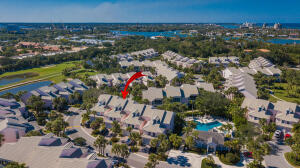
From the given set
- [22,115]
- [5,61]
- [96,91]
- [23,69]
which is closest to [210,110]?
[96,91]

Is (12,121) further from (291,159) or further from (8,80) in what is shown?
(8,80)

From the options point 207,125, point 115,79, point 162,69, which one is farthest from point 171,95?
point 162,69

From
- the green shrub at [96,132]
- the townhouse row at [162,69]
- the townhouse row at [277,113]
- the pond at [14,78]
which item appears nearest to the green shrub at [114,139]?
the green shrub at [96,132]

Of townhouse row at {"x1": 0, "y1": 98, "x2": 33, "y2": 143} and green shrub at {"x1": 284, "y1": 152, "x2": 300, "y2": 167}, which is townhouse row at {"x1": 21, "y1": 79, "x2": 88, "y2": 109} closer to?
townhouse row at {"x1": 0, "y1": 98, "x2": 33, "y2": 143}

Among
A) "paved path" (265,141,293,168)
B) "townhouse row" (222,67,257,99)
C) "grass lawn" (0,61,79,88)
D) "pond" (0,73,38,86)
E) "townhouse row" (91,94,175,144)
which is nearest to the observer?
"paved path" (265,141,293,168)

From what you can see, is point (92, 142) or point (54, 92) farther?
point (54, 92)

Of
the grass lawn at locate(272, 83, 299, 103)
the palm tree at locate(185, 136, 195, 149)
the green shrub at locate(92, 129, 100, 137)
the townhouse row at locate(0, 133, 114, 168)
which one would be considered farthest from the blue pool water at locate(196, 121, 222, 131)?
the grass lawn at locate(272, 83, 299, 103)
